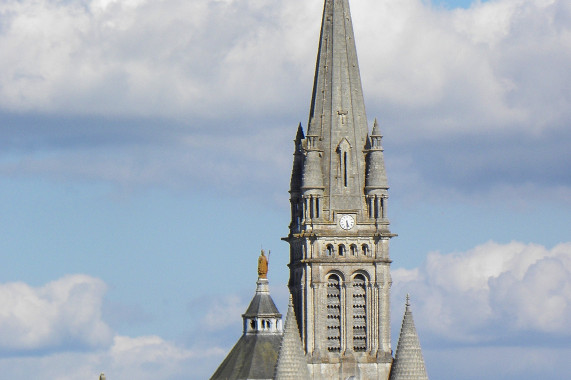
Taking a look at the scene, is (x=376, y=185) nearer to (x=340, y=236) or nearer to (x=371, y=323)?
(x=340, y=236)

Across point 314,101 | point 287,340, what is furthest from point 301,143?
point 287,340

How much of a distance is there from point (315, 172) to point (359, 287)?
992 cm

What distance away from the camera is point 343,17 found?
629 feet

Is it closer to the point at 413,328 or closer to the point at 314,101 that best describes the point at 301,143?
the point at 314,101

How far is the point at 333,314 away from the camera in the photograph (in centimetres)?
18712

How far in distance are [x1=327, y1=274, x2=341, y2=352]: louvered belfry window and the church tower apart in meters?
0.08

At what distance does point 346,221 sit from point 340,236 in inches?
53.2

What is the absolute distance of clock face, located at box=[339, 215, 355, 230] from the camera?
188m

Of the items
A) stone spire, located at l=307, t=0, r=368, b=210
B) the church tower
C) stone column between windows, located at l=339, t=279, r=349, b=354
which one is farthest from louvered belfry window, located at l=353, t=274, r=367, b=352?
stone spire, located at l=307, t=0, r=368, b=210

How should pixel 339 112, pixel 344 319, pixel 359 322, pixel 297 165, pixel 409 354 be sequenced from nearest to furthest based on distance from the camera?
pixel 409 354 < pixel 344 319 < pixel 359 322 < pixel 339 112 < pixel 297 165

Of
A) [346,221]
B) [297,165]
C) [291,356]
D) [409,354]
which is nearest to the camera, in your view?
[291,356]

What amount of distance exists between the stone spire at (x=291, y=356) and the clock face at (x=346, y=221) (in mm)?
8912

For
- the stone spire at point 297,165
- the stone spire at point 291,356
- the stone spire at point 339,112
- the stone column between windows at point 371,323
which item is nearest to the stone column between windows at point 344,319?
the stone column between windows at point 371,323

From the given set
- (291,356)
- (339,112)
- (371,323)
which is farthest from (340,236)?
(291,356)
